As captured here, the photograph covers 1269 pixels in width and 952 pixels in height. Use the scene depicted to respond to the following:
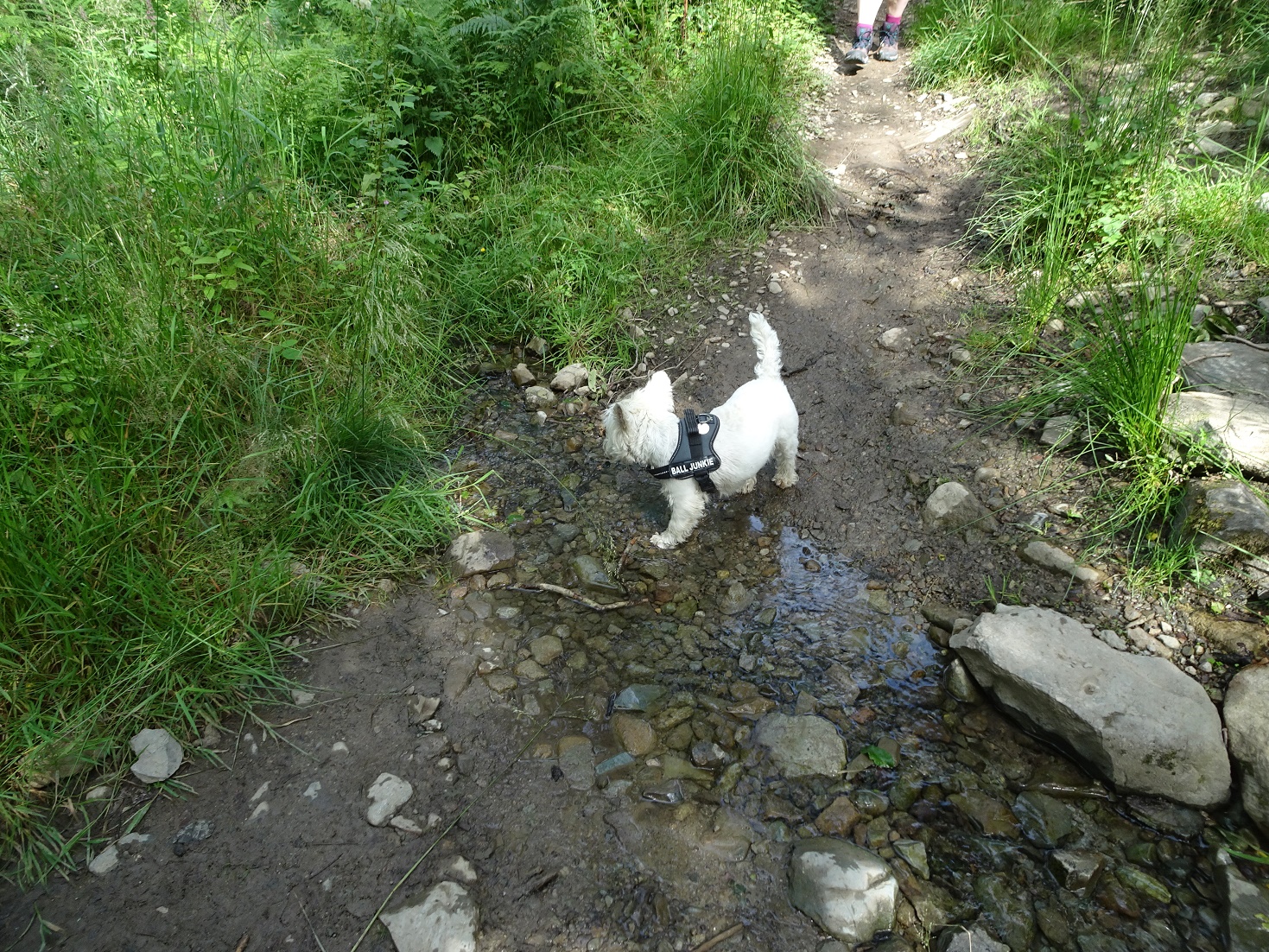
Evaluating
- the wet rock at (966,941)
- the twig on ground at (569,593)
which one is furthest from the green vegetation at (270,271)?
the wet rock at (966,941)

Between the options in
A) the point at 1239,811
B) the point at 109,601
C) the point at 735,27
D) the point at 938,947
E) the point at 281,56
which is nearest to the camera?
the point at 938,947

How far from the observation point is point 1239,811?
2.43 metres

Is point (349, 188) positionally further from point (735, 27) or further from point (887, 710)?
point (887, 710)

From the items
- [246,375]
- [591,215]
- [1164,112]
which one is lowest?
[246,375]

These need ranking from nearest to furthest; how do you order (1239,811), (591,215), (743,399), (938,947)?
(938,947)
(1239,811)
(743,399)
(591,215)

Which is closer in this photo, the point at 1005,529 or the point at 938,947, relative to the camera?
the point at 938,947

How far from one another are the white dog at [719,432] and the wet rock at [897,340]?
1.40m

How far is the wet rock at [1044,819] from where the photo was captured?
96.9 inches

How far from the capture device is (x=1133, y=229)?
426 centimetres

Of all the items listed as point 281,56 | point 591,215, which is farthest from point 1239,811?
point 281,56

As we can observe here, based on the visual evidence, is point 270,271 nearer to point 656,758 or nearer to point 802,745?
point 656,758

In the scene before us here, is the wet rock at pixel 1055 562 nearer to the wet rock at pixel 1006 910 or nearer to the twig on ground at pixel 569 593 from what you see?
the wet rock at pixel 1006 910

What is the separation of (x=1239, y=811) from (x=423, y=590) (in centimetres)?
357

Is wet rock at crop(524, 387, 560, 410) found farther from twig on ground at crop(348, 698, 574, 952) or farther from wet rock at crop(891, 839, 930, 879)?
wet rock at crop(891, 839, 930, 879)
